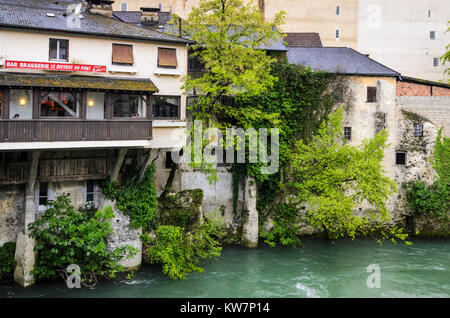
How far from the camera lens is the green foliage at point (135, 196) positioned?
1991 centimetres

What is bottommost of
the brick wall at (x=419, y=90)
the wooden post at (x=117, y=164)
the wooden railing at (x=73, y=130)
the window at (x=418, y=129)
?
the wooden post at (x=117, y=164)

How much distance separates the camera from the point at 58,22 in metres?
18.4

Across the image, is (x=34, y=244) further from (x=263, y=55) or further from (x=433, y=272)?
(x=433, y=272)

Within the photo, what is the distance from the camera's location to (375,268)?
21375 millimetres

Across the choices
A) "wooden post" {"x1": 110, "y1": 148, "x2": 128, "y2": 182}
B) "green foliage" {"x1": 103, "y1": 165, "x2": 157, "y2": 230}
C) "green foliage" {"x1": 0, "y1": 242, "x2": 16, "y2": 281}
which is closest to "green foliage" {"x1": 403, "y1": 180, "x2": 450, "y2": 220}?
"green foliage" {"x1": 103, "y1": 165, "x2": 157, "y2": 230}

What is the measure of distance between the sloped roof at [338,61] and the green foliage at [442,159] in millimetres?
5247

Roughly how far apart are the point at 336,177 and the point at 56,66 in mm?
14491

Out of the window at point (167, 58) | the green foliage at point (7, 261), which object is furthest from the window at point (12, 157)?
the window at point (167, 58)

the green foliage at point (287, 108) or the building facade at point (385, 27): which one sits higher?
the building facade at point (385, 27)

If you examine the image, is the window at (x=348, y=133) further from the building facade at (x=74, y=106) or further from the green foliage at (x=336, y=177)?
the building facade at (x=74, y=106)

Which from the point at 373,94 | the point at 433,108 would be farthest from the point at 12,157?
the point at 433,108

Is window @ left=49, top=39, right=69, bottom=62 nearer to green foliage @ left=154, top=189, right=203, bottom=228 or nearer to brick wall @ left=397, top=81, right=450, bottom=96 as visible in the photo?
green foliage @ left=154, top=189, right=203, bottom=228

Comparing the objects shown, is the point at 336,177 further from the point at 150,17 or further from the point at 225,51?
the point at 150,17
